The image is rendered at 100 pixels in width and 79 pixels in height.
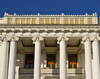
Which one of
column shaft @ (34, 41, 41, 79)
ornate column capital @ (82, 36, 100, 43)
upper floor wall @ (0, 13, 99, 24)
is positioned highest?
upper floor wall @ (0, 13, 99, 24)

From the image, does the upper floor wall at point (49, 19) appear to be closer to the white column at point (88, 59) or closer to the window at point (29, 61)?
the white column at point (88, 59)

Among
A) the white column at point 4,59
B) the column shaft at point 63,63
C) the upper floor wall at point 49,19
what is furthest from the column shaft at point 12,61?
the column shaft at point 63,63

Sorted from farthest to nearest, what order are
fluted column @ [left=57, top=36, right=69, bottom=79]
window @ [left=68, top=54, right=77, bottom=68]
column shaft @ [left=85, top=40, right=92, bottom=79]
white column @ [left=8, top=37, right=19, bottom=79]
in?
window @ [left=68, top=54, right=77, bottom=68] < fluted column @ [left=57, top=36, right=69, bottom=79] < white column @ [left=8, top=37, right=19, bottom=79] < column shaft @ [left=85, top=40, right=92, bottom=79]

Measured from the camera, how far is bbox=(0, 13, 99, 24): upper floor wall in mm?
36469

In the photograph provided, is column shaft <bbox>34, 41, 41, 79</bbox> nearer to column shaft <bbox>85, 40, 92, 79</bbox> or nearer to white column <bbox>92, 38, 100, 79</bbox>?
column shaft <bbox>85, 40, 92, 79</bbox>

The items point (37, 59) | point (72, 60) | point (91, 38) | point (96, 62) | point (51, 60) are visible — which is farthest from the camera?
point (51, 60)

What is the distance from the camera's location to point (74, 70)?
3962cm

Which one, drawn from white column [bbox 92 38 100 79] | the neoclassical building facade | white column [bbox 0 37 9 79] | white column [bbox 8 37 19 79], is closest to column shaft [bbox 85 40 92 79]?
the neoclassical building facade

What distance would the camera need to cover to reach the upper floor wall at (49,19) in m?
36.5

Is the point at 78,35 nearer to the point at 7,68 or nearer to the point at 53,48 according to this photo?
the point at 53,48

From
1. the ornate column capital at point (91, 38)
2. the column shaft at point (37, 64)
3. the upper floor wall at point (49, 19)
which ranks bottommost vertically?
the column shaft at point (37, 64)

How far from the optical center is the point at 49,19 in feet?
120

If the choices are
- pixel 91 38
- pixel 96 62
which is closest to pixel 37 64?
pixel 96 62

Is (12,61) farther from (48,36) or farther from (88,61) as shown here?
(88,61)
